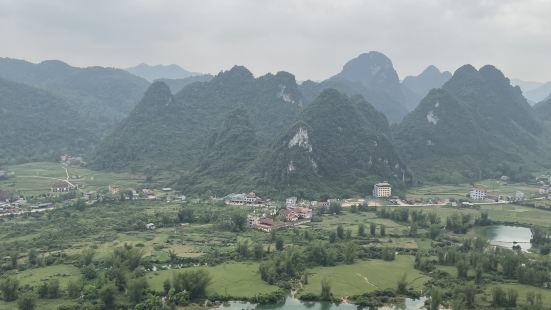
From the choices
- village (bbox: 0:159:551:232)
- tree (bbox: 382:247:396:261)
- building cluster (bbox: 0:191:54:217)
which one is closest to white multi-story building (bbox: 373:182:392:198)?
village (bbox: 0:159:551:232)

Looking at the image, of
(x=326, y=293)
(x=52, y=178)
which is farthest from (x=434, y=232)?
(x=52, y=178)

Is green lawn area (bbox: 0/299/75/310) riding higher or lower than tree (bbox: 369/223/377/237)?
lower

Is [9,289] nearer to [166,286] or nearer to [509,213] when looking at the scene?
[166,286]

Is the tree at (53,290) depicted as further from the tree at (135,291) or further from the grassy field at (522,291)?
the grassy field at (522,291)

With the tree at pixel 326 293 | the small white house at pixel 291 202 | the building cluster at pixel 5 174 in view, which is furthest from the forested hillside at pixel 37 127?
the tree at pixel 326 293

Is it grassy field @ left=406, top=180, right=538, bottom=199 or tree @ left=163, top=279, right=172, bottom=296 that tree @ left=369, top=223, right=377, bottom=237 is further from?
grassy field @ left=406, top=180, right=538, bottom=199

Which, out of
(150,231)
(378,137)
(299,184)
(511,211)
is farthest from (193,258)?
(378,137)
